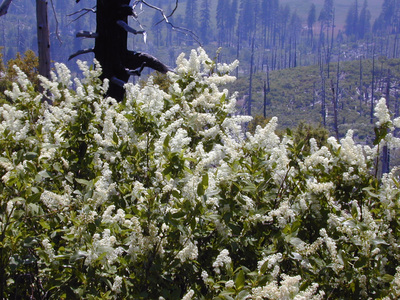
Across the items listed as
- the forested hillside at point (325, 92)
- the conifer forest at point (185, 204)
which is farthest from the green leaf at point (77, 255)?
the forested hillside at point (325, 92)

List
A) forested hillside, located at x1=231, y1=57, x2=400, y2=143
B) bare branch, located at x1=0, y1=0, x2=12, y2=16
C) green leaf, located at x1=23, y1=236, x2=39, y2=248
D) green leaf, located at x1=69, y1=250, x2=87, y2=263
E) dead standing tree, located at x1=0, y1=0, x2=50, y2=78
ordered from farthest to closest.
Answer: forested hillside, located at x1=231, y1=57, x2=400, y2=143 → dead standing tree, located at x1=0, y1=0, x2=50, y2=78 → bare branch, located at x1=0, y1=0, x2=12, y2=16 → green leaf, located at x1=23, y1=236, x2=39, y2=248 → green leaf, located at x1=69, y1=250, x2=87, y2=263

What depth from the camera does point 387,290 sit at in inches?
67.2

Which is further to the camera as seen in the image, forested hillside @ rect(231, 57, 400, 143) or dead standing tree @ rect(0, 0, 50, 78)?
forested hillside @ rect(231, 57, 400, 143)

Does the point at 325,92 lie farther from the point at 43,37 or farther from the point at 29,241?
the point at 29,241

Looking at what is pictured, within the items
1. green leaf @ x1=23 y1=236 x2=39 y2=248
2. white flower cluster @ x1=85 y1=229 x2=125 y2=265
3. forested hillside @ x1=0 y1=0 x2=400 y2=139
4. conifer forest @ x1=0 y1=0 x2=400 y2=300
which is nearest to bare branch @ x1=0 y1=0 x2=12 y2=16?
conifer forest @ x1=0 y1=0 x2=400 y2=300

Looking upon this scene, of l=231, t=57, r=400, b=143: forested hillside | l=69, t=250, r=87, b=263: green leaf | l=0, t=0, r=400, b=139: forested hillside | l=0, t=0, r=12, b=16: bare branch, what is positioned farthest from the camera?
l=0, t=0, r=400, b=139: forested hillside

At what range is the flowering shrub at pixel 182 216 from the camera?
1655mm

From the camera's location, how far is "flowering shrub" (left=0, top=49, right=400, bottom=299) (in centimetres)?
166

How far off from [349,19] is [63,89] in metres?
194

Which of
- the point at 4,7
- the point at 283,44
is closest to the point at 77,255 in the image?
the point at 4,7

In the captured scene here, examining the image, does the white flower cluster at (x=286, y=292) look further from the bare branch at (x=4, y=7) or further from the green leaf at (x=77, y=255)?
the bare branch at (x=4, y=7)

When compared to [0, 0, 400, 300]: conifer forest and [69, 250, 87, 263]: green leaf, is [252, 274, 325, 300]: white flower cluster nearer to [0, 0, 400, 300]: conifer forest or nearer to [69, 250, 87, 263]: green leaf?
[0, 0, 400, 300]: conifer forest

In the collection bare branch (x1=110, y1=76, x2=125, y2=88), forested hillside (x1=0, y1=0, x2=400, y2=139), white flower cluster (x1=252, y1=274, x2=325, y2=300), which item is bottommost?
white flower cluster (x1=252, y1=274, x2=325, y2=300)

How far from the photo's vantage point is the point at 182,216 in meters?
1.63
